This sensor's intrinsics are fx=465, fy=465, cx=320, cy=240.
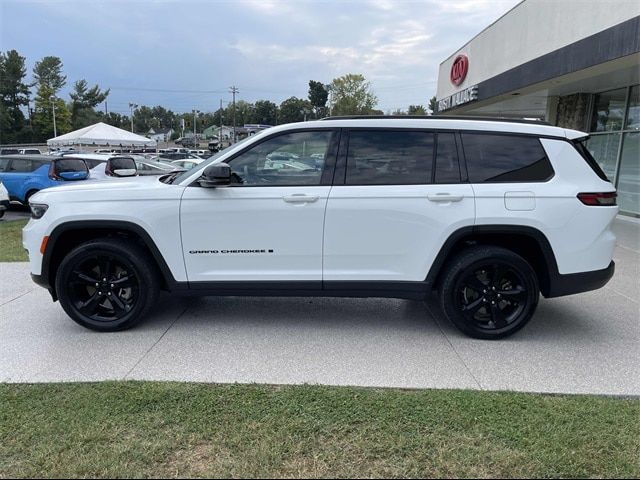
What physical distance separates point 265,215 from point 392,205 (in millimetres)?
1063

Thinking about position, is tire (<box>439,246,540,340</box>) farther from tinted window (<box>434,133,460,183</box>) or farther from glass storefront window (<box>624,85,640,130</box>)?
glass storefront window (<box>624,85,640,130</box>)

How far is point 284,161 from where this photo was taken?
4062mm

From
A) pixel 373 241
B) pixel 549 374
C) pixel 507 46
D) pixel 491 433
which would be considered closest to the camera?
pixel 491 433

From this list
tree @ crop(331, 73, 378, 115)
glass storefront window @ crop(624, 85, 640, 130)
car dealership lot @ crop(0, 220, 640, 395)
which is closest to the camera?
car dealership lot @ crop(0, 220, 640, 395)

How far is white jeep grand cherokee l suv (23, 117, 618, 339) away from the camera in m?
3.85

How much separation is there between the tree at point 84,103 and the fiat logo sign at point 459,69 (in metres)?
90.1

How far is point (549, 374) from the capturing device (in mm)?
3428

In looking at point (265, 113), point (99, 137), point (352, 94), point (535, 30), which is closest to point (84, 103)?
point (265, 113)

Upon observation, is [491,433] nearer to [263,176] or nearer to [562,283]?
[562,283]

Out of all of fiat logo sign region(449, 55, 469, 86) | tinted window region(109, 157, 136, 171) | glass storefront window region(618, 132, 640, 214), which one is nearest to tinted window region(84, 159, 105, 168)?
tinted window region(109, 157, 136, 171)

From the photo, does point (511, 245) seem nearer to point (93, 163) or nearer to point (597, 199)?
point (597, 199)

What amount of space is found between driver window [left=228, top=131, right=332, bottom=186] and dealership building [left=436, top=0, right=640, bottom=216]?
5.95 metres

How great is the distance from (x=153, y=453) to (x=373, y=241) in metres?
2.27

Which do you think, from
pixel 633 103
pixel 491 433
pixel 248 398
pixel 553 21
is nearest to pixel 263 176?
pixel 248 398
